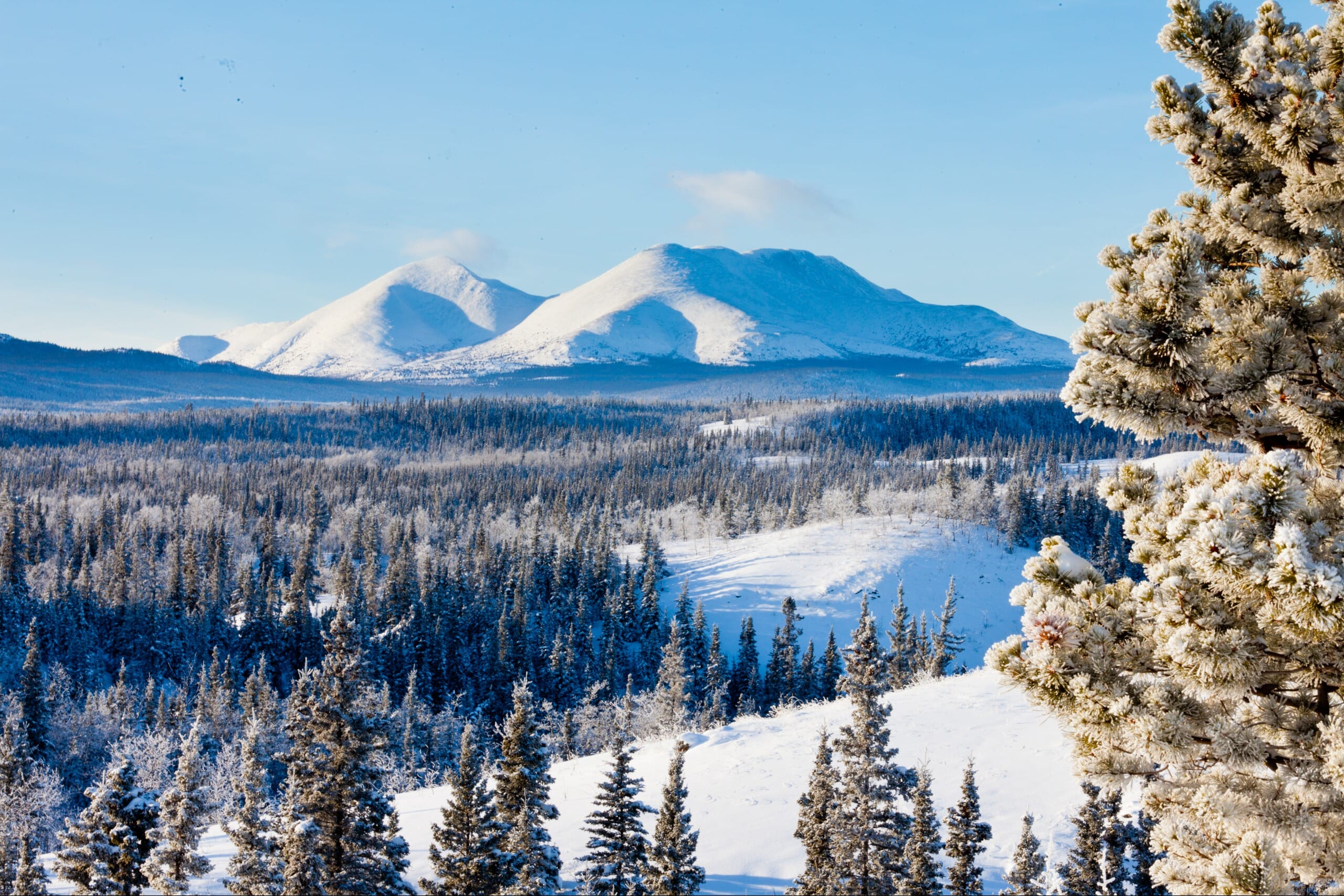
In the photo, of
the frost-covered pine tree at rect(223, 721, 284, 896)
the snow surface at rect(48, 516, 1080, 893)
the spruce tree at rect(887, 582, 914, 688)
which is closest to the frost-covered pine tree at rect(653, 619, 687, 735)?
the snow surface at rect(48, 516, 1080, 893)

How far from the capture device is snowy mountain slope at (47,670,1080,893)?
3425cm

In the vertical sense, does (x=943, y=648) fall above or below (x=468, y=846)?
below

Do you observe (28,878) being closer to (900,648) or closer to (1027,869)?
(1027,869)

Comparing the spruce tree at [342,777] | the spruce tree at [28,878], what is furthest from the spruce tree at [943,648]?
the spruce tree at [28,878]

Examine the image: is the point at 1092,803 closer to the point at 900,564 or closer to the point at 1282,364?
the point at 1282,364

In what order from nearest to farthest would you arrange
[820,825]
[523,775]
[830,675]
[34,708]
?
1. [523,775]
2. [820,825]
3. [34,708]
4. [830,675]

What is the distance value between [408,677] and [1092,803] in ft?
247

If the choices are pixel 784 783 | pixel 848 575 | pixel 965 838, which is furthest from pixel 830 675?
pixel 965 838

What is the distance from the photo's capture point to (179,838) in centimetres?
2375

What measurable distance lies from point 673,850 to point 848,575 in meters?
104

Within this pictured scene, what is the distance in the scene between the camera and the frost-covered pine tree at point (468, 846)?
949 inches

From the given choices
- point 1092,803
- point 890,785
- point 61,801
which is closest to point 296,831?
point 890,785

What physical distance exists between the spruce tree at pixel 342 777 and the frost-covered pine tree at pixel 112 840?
4.82m

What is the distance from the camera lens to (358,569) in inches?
4985
